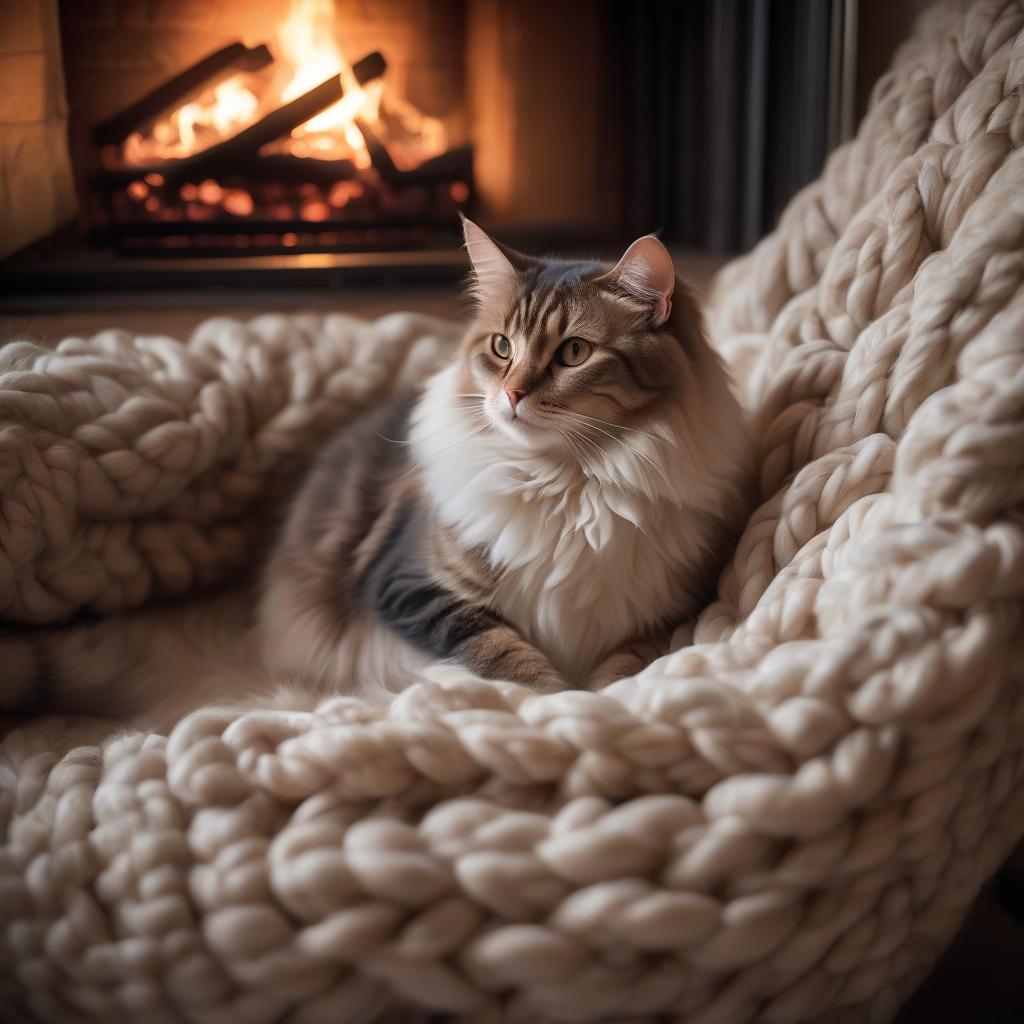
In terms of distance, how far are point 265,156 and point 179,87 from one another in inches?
7.2

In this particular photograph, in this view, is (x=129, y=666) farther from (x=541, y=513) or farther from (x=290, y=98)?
(x=290, y=98)

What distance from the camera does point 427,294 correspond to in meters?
1.81

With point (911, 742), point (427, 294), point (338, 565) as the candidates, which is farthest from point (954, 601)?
point (427, 294)

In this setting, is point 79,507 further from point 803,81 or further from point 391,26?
point 803,81

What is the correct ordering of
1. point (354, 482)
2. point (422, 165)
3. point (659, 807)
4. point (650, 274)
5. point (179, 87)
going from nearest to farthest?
1. point (659, 807)
2. point (650, 274)
3. point (354, 482)
4. point (179, 87)
5. point (422, 165)

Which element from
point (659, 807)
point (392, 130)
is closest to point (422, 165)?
point (392, 130)

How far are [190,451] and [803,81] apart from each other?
124 centimetres

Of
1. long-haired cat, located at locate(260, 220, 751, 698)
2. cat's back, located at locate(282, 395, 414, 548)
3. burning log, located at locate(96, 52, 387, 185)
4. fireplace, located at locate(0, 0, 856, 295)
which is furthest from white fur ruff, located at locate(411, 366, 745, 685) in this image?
burning log, located at locate(96, 52, 387, 185)

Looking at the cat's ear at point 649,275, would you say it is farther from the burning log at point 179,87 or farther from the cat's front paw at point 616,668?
the burning log at point 179,87

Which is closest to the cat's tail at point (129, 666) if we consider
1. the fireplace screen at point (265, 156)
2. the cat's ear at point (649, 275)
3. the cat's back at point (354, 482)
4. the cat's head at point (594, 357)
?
the cat's back at point (354, 482)

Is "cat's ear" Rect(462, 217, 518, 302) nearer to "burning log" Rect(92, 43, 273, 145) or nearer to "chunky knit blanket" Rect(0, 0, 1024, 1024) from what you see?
"chunky knit blanket" Rect(0, 0, 1024, 1024)

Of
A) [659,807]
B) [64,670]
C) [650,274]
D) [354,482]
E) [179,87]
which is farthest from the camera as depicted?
[179,87]

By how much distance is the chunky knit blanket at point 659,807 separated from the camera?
2.24ft

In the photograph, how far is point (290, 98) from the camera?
5.98 feet
